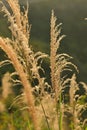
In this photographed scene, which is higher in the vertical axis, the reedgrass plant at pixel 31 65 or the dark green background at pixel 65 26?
the dark green background at pixel 65 26

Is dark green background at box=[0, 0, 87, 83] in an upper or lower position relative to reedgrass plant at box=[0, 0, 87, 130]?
upper

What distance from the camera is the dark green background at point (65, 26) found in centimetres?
1166

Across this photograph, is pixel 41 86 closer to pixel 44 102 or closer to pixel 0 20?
pixel 44 102

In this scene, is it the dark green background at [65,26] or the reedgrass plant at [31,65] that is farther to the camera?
the dark green background at [65,26]

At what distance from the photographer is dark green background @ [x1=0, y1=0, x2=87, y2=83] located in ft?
38.3

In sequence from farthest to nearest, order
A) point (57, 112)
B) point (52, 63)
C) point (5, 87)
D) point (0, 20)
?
point (0, 20) < point (5, 87) < point (57, 112) < point (52, 63)

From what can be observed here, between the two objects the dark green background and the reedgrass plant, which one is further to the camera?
the dark green background

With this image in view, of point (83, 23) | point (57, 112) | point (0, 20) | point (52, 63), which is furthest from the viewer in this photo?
point (83, 23)

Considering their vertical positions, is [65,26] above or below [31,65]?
above

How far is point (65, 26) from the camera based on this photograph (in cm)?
1265

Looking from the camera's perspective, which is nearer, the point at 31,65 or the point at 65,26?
the point at 31,65

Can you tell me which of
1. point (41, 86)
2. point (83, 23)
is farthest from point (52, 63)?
point (83, 23)

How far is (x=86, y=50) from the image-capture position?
1190 centimetres

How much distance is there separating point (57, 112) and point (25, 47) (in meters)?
0.76
